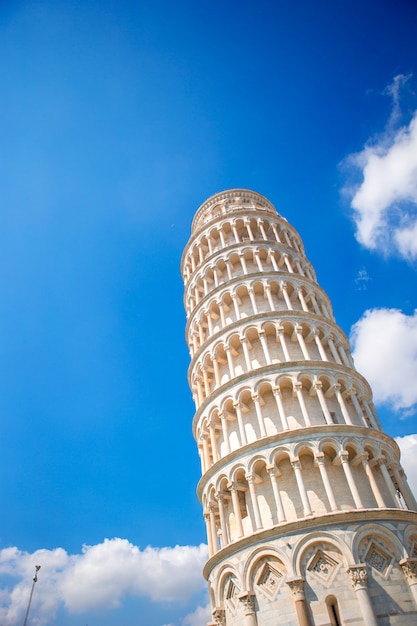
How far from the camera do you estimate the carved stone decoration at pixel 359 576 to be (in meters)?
17.0

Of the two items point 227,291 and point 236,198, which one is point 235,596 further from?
point 236,198

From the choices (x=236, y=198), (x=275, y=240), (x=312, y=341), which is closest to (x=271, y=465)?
(x=312, y=341)

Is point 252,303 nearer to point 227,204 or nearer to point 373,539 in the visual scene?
point 227,204

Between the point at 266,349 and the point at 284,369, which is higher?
the point at 266,349

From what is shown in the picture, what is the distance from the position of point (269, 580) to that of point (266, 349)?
38.1 feet

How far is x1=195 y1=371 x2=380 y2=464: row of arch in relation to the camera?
23.0 metres

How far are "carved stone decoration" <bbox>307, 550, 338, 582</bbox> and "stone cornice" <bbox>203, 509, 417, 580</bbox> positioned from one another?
989 millimetres

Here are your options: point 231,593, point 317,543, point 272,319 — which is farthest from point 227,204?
point 231,593

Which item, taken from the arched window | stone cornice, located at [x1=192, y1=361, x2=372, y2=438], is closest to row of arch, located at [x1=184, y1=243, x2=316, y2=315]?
stone cornice, located at [x1=192, y1=361, x2=372, y2=438]

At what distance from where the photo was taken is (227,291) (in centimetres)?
3038

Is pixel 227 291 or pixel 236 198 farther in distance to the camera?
pixel 236 198

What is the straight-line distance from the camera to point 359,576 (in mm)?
17141

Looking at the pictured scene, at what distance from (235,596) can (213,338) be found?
13935 millimetres

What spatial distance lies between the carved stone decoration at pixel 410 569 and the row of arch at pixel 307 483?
2.15m
